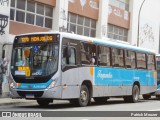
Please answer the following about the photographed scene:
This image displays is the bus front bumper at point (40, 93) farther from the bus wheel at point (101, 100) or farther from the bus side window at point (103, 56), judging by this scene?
the bus wheel at point (101, 100)

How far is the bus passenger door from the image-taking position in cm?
1795

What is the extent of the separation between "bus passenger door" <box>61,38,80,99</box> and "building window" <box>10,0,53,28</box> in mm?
8358

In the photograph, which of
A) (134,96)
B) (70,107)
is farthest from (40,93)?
(134,96)

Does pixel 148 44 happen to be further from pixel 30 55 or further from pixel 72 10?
pixel 30 55

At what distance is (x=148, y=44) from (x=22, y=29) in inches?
838

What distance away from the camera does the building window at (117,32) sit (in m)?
37.5

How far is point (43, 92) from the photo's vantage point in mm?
17516

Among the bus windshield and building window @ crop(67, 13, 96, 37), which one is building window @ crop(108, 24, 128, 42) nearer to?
building window @ crop(67, 13, 96, 37)

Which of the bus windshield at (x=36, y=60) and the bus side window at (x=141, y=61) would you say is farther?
the bus side window at (x=141, y=61)

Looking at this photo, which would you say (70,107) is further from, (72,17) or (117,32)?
(117,32)

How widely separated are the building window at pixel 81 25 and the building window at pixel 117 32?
2.64 m

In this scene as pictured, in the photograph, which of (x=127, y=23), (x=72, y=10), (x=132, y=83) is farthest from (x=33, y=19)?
(x=127, y=23)

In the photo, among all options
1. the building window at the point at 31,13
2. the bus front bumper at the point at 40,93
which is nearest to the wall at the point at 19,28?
the building window at the point at 31,13

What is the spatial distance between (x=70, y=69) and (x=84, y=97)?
5.59 feet
